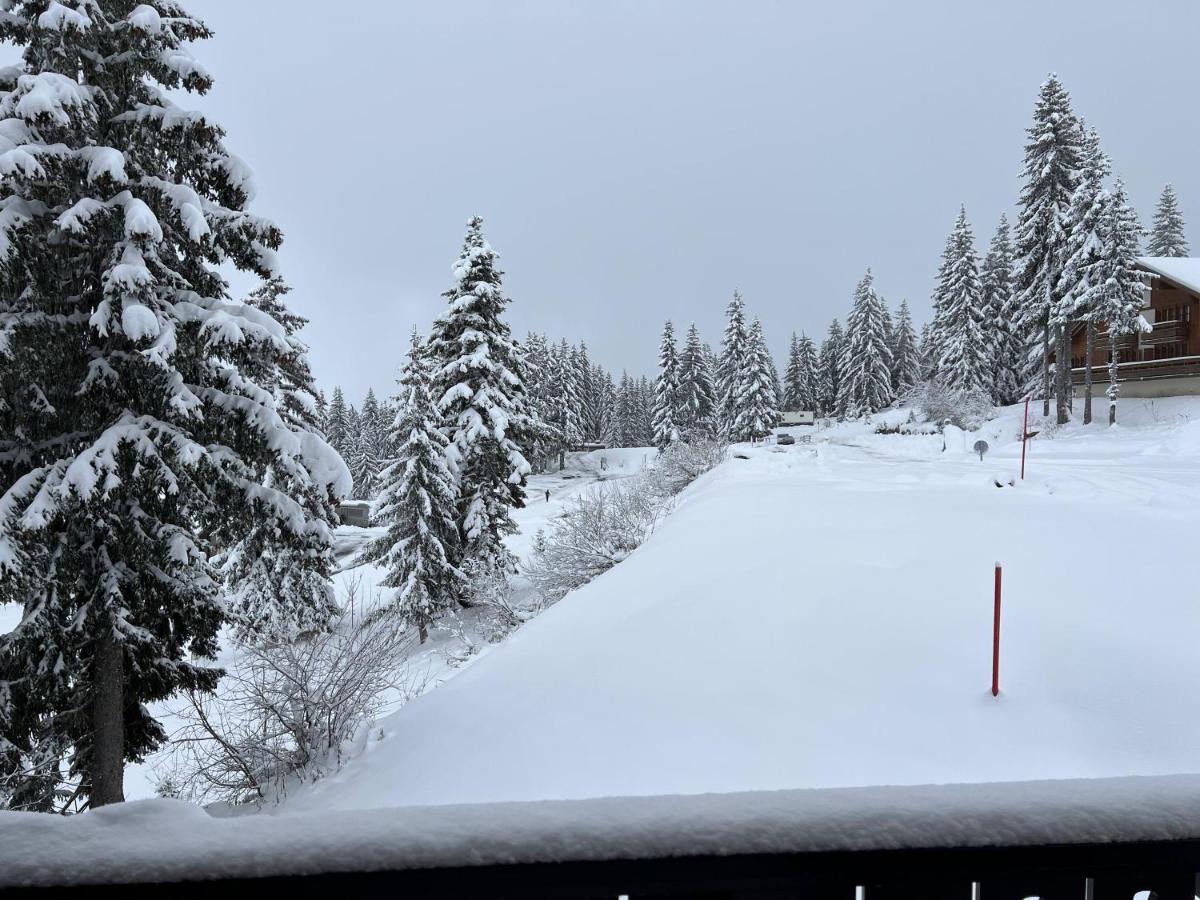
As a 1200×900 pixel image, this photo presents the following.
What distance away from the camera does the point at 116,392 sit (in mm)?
7438

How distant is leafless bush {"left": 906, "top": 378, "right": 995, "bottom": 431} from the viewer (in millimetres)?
42875

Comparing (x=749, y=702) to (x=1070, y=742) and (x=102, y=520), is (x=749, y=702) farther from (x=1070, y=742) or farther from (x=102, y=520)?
(x=102, y=520)

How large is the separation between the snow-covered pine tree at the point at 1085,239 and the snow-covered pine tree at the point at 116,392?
3590 centimetres

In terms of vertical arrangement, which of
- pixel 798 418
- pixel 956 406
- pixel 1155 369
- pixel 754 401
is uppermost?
pixel 1155 369

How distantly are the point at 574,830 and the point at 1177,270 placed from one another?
48134 mm

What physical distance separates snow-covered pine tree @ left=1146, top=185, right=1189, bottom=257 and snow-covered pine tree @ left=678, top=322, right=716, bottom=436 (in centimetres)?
3715

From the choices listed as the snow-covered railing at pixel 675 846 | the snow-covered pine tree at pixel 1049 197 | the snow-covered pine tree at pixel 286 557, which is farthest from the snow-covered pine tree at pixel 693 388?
the snow-covered railing at pixel 675 846

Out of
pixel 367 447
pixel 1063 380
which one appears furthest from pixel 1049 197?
pixel 367 447

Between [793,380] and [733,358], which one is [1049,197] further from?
[793,380]

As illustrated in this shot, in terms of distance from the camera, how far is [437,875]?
117cm

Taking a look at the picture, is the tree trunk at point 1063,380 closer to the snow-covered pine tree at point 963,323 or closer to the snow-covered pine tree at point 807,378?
the snow-covered pine tree at point 963,323

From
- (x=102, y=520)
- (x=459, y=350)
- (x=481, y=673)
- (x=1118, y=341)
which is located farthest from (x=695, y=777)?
(x=1118, y=341)

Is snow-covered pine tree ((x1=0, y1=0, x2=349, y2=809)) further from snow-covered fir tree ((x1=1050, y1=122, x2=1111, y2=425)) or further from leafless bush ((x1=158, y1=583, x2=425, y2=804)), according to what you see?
snow-covered fir tree ((x1=1050, y1=122, x2=1111, y2=425))

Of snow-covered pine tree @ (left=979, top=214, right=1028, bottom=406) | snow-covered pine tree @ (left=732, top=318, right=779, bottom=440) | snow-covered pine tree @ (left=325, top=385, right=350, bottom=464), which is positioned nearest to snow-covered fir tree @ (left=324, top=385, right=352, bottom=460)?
snow-covered pine tree @ (left=325, top=385, right=350, bottom=464)
